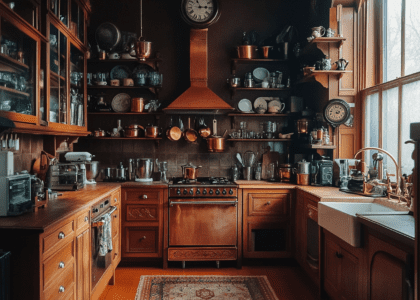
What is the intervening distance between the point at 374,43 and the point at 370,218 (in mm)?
2153

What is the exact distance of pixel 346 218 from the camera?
7.25ft

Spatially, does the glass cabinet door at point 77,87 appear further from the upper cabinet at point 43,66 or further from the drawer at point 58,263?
the drawer at point 58,263

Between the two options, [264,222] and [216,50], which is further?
[216,50]

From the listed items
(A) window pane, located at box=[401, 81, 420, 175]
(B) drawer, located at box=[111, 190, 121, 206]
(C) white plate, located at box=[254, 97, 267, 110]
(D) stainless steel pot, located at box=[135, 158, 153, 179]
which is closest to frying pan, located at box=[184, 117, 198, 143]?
(D) stainless steel pot, located at box=[135, 158, 153, 179]

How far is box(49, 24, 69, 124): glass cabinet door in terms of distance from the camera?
2863mm

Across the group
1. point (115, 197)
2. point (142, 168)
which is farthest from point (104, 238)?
point (142, 168)

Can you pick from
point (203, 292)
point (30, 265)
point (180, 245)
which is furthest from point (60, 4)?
point (203, 292)

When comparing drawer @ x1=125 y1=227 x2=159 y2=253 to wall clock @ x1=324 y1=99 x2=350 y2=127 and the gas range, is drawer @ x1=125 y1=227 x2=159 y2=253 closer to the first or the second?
the gas range

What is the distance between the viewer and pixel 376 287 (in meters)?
1.95

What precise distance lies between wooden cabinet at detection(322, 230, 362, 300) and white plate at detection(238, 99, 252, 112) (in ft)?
6.74

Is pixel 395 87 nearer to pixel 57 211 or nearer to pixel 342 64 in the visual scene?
pixel 342 64

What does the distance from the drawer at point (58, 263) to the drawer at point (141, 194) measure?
5.21ft

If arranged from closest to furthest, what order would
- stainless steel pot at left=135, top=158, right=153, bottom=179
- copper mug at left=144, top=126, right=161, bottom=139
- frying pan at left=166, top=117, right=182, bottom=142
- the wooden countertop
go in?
the wooden countertop < stainless steel pot at left=135, top=158, right=153, bottom=179 < copper mug at left=144, top=126, right=161, bottom=139 < frying pan at left=166, top=117, right=182, bottom=142

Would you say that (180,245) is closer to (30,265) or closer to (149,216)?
(149,216)
